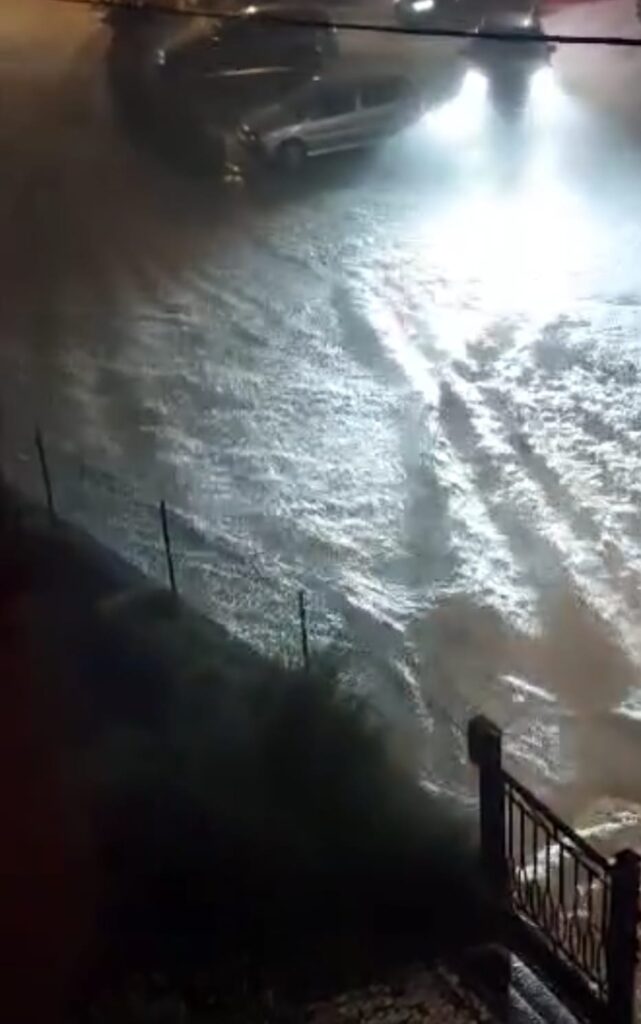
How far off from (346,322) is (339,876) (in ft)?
21.7

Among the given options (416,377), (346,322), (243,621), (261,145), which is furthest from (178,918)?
(261,145)

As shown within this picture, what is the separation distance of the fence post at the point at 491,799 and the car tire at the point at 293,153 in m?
10.2

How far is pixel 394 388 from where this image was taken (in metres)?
10.4

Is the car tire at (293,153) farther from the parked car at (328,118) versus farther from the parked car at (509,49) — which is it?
the parked car at (509,49)

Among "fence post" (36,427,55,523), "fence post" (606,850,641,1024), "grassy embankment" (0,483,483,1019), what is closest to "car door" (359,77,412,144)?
"fence post" (36,427,55,523)

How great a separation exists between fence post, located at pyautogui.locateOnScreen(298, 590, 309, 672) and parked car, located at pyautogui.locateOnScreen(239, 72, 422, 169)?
24.8 feet

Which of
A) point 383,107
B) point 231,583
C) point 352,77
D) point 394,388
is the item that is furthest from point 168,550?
point 383,107

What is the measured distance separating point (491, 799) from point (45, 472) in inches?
201

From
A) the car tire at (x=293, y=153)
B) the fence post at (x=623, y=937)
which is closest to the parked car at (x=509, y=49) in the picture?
the car tire at (x=293, y=153)

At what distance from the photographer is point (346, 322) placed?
37.6 feet

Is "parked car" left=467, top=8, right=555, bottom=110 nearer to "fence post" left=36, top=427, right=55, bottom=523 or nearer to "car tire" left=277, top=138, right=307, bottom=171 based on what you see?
"car tire" left=277, top=138, right=307, bottom=171

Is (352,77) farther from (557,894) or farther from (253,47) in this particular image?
(557,894)

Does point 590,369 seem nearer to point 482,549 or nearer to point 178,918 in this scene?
point 482,549

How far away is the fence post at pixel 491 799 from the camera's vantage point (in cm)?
511
